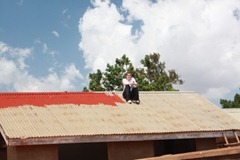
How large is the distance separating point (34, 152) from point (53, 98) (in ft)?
11.4

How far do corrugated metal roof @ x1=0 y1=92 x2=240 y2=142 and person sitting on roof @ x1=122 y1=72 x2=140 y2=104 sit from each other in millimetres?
356

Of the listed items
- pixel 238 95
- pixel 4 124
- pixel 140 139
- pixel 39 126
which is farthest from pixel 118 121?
pixel 238 95

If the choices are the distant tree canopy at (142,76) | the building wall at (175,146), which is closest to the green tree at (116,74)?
the distant tree canopy at (142,76)

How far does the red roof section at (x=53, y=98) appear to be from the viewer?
14.7 m

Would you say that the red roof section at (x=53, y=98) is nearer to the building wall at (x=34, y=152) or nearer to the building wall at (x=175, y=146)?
the building wall at (x=34, y=152)

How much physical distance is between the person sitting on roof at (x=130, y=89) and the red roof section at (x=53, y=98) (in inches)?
12.0

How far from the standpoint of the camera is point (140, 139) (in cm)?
1354

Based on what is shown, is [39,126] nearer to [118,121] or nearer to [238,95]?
[118,121]

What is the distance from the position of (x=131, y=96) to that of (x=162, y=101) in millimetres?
1410

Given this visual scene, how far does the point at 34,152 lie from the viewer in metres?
12.6

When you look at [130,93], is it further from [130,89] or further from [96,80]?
[96,80]

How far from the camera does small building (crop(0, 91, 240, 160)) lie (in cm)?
1248

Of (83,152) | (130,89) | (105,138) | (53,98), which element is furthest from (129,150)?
(83,152)

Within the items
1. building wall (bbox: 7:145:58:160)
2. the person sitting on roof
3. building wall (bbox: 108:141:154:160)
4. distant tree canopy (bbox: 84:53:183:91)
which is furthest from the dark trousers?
distant tree canopy (bbox: 84:53:183:91)
